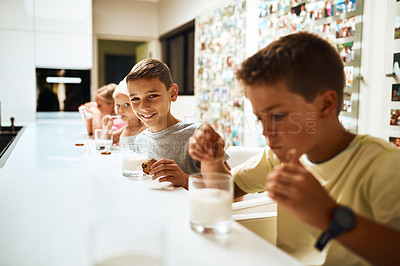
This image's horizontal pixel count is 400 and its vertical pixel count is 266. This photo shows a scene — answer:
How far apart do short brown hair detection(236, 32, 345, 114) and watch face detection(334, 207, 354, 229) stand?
0.27 m

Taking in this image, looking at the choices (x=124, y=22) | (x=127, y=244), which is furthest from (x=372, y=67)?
(x=124, y=22)

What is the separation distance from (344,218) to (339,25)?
208 centimetres

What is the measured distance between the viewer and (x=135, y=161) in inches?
41.5

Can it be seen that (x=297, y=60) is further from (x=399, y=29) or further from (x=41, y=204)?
(x=399, y=29)

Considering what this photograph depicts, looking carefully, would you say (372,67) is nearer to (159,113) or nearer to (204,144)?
(159,113)

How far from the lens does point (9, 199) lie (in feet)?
2.76

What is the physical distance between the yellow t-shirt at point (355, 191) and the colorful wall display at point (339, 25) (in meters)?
1.55

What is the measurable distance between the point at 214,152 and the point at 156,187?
8.1 inches

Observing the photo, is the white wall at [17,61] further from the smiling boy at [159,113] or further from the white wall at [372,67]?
the white wall at [372,67]

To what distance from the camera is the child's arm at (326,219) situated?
514 mm

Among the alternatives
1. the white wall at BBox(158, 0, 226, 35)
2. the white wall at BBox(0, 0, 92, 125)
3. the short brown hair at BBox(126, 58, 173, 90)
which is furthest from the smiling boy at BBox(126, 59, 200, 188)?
the white wall at BBox(0, 0, 92, 125)

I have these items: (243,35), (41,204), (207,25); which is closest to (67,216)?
(41,204)

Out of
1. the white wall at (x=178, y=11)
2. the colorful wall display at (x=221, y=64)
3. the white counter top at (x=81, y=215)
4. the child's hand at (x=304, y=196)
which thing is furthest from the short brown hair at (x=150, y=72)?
the white wall at (x=178, y=11)

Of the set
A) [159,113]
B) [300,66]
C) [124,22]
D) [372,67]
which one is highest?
[124,22]
